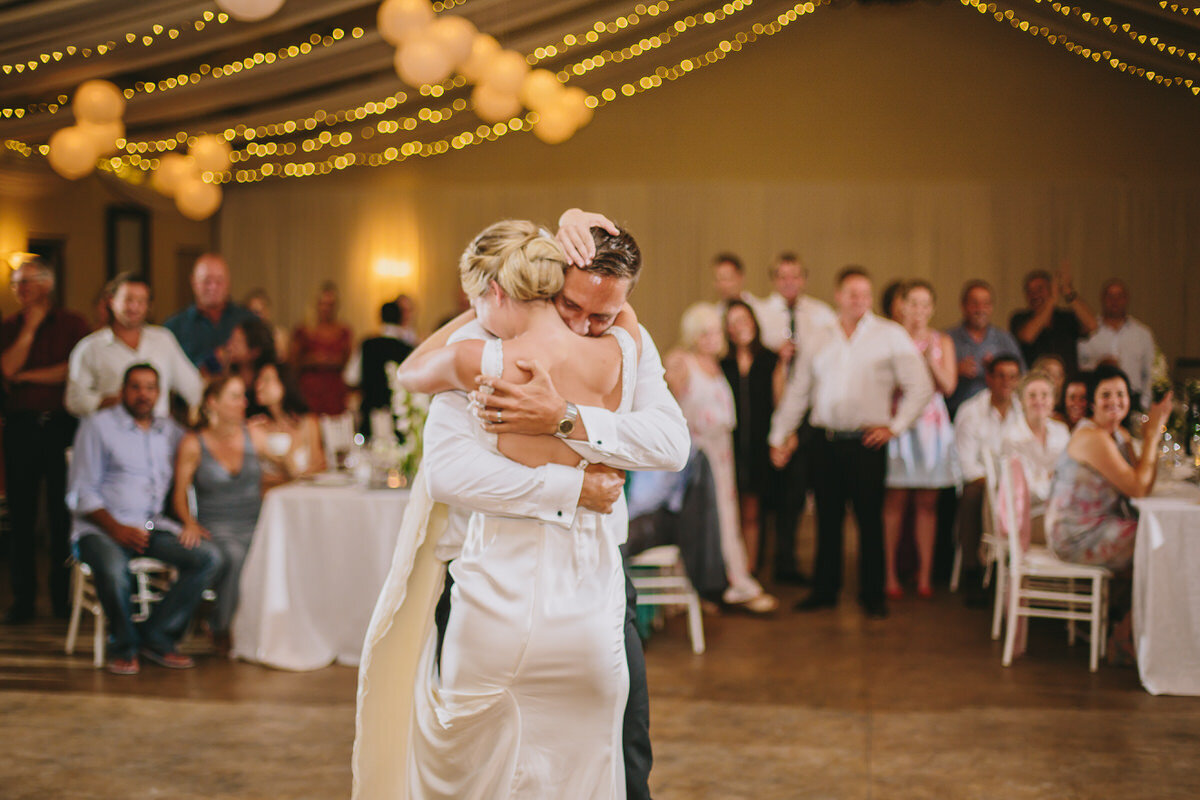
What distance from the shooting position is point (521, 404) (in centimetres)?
201

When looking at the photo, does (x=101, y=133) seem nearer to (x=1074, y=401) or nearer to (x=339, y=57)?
(x=339, y=57)

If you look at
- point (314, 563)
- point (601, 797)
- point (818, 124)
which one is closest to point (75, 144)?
point (314, 563)

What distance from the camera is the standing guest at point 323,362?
8.30m

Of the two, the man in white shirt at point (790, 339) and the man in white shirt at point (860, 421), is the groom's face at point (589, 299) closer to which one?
the man in white shirt at point (860, 421)

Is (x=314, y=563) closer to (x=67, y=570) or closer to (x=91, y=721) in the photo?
(x=91, y=721)

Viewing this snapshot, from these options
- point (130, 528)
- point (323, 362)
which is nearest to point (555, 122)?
point (323, 362)

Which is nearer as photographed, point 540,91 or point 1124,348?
point 540,91

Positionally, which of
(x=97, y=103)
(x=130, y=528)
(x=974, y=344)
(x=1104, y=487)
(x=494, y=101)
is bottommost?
(x=130, y=528)

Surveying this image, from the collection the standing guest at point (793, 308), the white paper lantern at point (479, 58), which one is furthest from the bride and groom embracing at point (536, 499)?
the standing guest at point (793, 308)

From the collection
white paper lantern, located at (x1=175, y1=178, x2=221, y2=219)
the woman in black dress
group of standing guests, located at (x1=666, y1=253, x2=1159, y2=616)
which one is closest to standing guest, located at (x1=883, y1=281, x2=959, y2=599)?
group of standing guests, located at (x1=666, y1=253, x2=1159, y2=616)

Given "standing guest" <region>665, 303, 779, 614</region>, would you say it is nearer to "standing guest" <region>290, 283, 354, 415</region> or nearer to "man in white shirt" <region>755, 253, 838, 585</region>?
"man in white shirt" <region>755, 253, 838, 585</region>

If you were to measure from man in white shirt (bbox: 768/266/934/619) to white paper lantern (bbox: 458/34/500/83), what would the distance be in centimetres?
224

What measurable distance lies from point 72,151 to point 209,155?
3.82 feet

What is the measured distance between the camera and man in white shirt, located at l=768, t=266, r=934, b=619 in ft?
17.9
